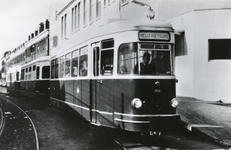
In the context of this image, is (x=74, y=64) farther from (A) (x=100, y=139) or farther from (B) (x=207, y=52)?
Result: (B) (x=207, y=52)

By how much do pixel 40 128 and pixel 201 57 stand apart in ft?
25.8

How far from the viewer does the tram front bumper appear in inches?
252

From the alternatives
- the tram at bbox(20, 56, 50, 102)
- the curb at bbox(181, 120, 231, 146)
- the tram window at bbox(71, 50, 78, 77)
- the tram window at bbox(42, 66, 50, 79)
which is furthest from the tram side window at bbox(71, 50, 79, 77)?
the tram window at bbox(42, 66, 50, 79)

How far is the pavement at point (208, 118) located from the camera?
7809 millimetres

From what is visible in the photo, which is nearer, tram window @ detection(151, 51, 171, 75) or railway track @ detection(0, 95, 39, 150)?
tram window @ detection(151, 51, 171, 75)

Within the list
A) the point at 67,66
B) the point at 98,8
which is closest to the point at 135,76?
the point at 67,66

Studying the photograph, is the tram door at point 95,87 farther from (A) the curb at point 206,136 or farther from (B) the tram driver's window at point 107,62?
(A) the curb at point 206,136

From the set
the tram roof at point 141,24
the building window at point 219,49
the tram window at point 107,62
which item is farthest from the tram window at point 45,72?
the tram roof at point 141,24

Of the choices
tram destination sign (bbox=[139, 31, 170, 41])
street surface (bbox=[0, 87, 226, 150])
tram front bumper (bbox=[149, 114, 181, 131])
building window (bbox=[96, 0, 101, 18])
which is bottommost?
street surface (bbox=[0, 87, 226, 150])

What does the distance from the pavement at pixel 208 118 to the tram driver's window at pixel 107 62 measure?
2.66 meters

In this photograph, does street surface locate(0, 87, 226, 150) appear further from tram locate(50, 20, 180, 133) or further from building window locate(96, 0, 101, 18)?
building window locate(96, 0, 101, 18)

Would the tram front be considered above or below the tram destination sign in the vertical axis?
below

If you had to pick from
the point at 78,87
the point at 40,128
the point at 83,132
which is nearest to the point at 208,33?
the point at 78,87

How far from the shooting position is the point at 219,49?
1251 cm
